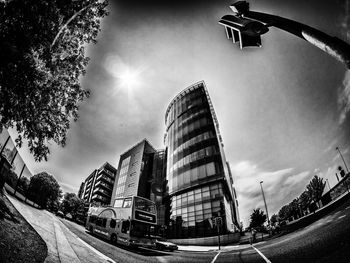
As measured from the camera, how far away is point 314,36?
2.22 metres

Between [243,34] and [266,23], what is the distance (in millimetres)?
415

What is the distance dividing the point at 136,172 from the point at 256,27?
5346 centimetres

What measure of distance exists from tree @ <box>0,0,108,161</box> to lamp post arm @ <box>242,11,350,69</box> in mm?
6403

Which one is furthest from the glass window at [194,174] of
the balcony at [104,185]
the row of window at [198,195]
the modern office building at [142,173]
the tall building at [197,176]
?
the balcony at [104,185]

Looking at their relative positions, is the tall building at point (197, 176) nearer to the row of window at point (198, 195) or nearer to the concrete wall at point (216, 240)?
the row of window at point (198, 195)

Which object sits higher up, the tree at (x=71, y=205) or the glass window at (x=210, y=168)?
the glass window at (x=210, y=168)

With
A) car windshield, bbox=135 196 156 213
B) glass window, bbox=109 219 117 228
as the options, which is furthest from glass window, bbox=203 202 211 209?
glass window, bbox=109 219 117 228

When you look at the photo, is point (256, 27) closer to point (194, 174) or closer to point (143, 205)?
point (143, 205)

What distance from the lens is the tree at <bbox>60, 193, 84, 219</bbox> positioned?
55.9 metres

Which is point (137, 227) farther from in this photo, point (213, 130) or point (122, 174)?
point (122, 174)

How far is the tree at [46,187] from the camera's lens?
34500 millimetres

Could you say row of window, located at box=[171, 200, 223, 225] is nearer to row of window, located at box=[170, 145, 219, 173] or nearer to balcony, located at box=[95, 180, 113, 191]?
row of window, located at box=[170, 145, 219, 173]

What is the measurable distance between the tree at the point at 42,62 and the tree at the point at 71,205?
63044 millimetres

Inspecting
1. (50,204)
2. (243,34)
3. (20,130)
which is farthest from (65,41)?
(50,204)
